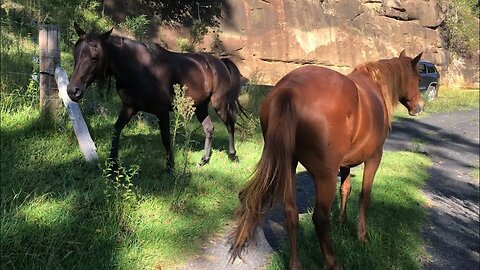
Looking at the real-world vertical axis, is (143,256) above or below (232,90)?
below

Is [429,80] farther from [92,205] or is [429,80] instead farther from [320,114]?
[92,205]

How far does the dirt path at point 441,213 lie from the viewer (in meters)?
4.29

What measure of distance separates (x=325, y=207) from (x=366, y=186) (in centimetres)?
117

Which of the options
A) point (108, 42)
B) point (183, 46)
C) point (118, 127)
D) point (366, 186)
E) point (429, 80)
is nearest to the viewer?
point (366, 186)

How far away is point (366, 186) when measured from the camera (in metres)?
4.82

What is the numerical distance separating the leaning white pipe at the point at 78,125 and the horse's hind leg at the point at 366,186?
321cm

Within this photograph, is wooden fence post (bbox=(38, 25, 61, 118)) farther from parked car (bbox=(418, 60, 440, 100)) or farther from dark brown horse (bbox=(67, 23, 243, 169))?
parked car (bbox=(418, 60, 440, 100))

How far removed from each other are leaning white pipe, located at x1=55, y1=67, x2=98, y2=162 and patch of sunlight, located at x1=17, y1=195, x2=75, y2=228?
46.4 inches

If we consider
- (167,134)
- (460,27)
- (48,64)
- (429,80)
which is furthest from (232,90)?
(460,27)

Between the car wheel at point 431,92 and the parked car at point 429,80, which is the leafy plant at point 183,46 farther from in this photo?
the car wheel at point 431,92

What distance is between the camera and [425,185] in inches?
306

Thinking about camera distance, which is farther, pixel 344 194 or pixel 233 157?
pixel 233 157

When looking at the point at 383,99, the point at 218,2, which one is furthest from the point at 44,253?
the point at 218,2

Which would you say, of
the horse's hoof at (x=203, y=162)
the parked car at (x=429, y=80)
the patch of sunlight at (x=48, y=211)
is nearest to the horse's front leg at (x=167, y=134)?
the horse's hoof at (x=203, y=162)
